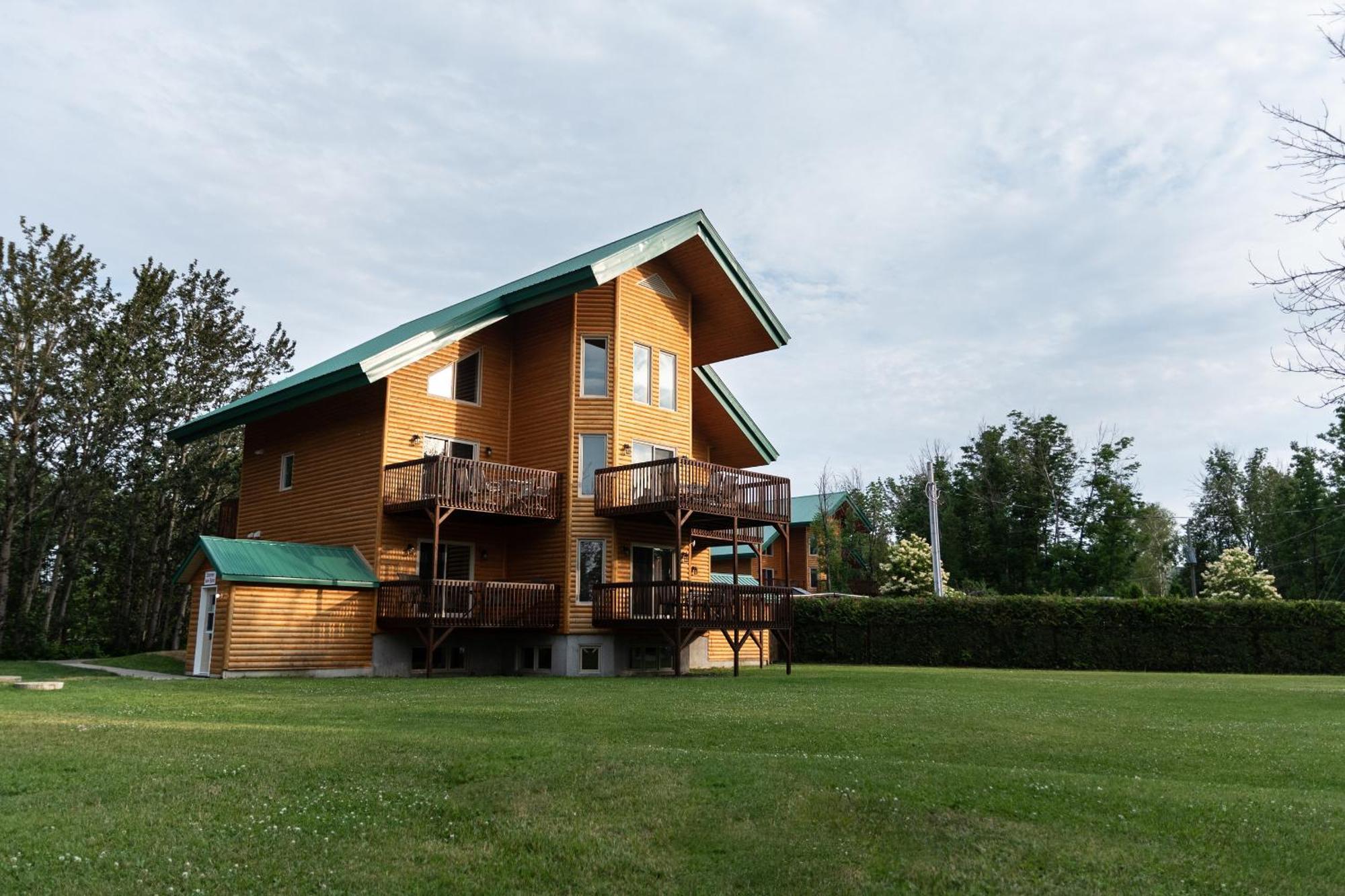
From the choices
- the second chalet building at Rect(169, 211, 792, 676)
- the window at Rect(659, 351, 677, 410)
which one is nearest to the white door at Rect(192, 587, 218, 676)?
the second chalet building at Rect(169, 211, 792, 676)

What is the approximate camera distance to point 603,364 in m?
25.7

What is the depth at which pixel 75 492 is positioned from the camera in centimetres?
3341

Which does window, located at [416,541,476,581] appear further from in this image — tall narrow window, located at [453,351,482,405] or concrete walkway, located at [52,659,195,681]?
concrete walkway, located at [52,659,195,681]

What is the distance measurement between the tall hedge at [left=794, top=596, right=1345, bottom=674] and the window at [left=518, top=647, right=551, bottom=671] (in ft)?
36.7

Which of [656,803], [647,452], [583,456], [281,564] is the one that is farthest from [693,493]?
[656,803]

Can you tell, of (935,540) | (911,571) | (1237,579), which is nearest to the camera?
(935,540)

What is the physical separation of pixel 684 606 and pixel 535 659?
451 centimetres

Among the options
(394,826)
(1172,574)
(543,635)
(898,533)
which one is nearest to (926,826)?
(394,826)

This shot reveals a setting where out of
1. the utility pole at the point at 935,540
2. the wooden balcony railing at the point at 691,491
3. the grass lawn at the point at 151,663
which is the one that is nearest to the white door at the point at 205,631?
the grass lawn at the point at 151,663

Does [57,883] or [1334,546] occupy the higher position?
[1334,546]

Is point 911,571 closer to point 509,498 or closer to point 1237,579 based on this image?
point 1237,579

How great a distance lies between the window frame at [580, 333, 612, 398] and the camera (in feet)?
83.3

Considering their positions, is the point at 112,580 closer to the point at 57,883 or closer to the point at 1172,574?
the point at 57,883

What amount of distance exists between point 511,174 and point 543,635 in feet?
35.8
